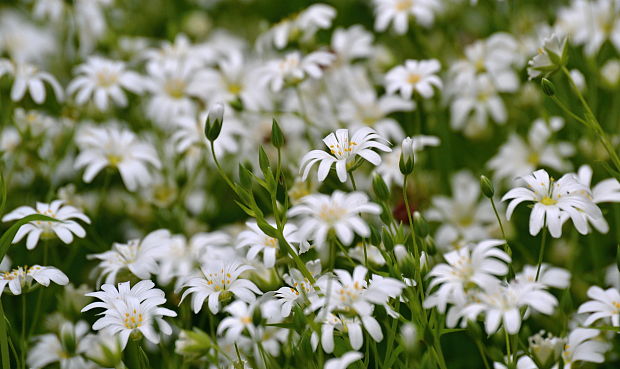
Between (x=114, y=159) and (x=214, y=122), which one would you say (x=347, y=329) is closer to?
(x=214, y=122)

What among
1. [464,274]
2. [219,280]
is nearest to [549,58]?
[464,274]

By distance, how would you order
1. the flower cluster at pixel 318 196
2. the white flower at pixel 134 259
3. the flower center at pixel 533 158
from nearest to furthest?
the flower cluster at pixel 318 196, the white flower at pixel 134 259, the flower center at pixel 533 158

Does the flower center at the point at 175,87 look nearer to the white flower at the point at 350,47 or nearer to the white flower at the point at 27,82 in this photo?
the white flower at the point at 27,82

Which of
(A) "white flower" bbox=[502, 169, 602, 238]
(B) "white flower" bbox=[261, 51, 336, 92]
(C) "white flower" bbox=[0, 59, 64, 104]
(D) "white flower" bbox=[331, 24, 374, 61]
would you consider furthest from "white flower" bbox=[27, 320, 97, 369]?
(D) "white flower" bbox=[331, 24, 374, 61]

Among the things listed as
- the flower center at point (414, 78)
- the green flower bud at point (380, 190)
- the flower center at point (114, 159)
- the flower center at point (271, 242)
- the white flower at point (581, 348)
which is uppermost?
the flower center at point (414, 78)

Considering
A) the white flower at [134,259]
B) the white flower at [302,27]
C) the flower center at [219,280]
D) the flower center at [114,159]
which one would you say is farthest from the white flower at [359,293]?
the white flower at [302,27]

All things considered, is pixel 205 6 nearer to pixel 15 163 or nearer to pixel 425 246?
pixel 15 163
